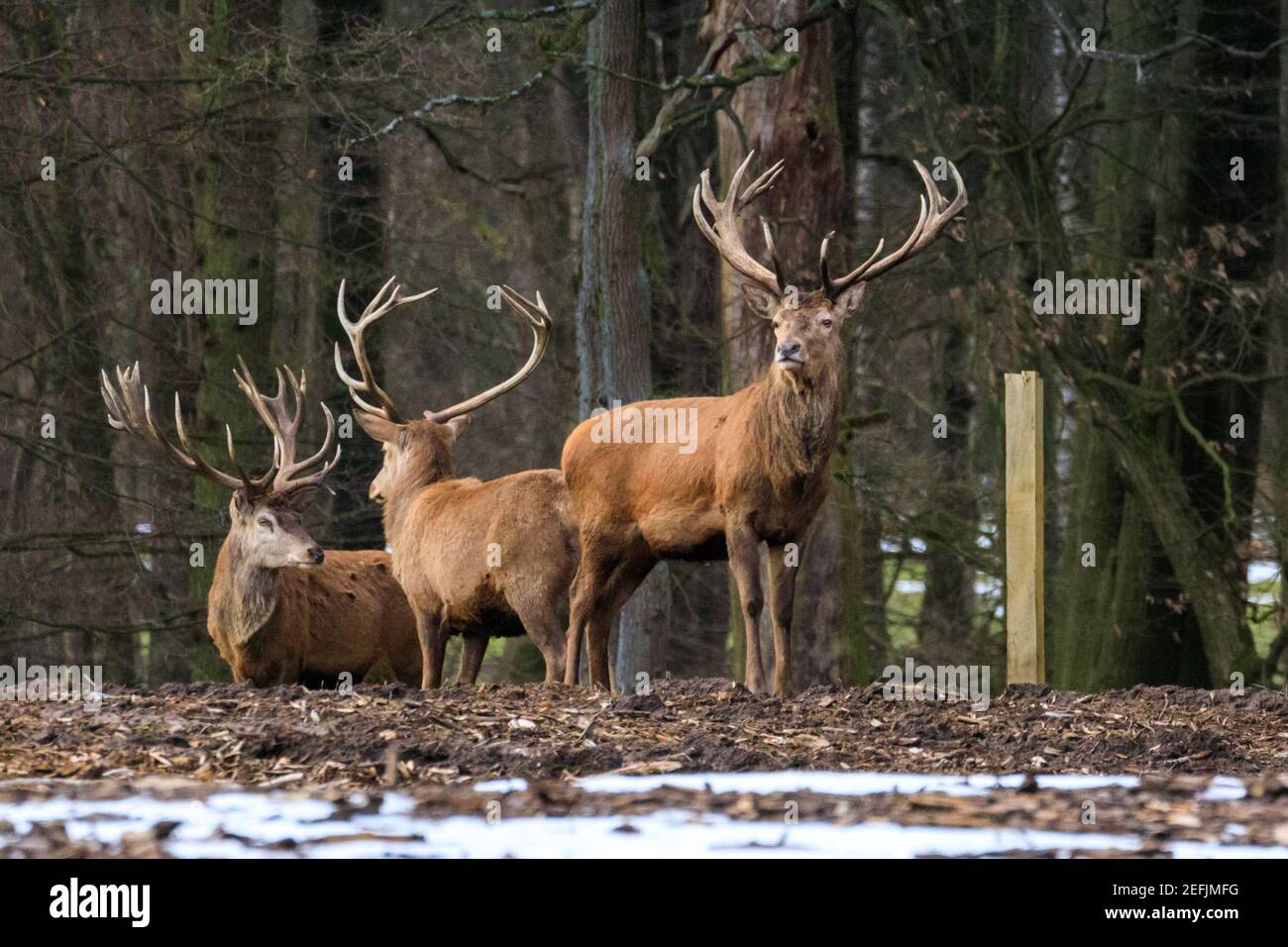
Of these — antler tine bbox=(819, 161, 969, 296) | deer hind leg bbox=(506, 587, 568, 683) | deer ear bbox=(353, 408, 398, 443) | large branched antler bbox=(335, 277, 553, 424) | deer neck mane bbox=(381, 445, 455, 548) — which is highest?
antler tine bbox=(819, 161, 969, 296)

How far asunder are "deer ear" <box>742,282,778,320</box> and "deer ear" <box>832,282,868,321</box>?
37cm

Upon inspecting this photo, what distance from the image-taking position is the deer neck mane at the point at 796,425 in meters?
9.92

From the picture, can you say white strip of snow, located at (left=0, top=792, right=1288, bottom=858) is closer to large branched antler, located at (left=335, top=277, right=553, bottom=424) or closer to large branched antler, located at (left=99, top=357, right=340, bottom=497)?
large branched antler, located at (left=99, top=357, right=340, bottom=497)

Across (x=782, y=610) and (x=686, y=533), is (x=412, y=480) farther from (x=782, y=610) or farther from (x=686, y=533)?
(x=782, y=610)

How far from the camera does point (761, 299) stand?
1042cm

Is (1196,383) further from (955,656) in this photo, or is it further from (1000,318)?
(955,656)

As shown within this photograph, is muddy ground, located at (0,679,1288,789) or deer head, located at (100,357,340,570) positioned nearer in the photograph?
muddy ground, located at (0,679,1288,789)

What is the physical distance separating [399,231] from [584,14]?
260 inches

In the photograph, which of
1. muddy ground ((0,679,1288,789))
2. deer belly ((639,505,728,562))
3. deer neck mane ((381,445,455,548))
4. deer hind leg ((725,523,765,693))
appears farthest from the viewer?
deer neck mane ((381,445,455,548))

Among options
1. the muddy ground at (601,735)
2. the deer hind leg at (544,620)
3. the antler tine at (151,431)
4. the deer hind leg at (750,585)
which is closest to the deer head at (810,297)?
the deer hind leg at (750,585)

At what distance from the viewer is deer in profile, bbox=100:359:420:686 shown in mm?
12094

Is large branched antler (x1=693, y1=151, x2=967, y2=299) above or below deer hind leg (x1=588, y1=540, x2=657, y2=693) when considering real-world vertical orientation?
above

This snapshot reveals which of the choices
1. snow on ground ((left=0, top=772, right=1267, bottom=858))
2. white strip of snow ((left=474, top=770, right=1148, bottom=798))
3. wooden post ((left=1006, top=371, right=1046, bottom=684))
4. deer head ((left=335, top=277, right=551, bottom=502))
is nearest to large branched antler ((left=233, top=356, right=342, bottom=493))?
deer head ((left=335, top=277, right=551, bottom=502))

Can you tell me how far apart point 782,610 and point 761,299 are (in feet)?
5.56
